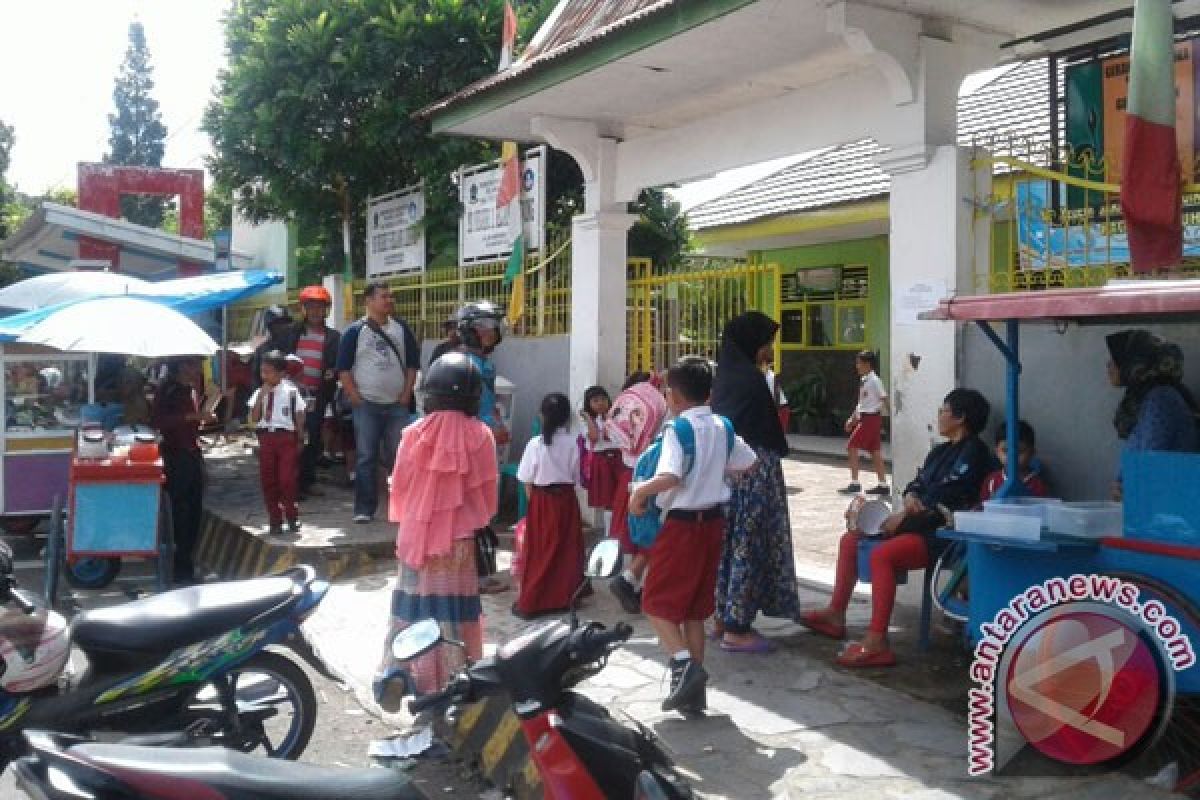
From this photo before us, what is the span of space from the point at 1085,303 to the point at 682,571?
189 centimetres

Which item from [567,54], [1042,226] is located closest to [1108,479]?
[1042,226]

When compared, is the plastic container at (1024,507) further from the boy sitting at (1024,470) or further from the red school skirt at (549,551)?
the red school skirt at (549,551)

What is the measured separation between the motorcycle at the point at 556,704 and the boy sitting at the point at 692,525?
6.07 feet

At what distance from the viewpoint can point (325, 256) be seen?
13.9 metres

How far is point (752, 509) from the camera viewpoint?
5.47 meters

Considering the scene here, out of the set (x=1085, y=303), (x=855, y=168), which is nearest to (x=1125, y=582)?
(x=1085, y=303)

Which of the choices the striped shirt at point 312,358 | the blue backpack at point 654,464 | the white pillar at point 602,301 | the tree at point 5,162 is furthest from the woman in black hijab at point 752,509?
the tree at point 5,162

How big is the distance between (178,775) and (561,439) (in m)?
4.21

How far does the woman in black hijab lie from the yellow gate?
2.01 metres

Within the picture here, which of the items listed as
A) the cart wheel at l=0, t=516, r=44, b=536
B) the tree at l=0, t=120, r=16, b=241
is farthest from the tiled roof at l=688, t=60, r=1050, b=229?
the tree at l=0, t=120, r=16, b=241

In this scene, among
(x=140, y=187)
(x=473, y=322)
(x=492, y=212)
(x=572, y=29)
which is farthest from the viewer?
(x=140, y=187)

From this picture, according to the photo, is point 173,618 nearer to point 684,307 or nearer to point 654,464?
point 654,464

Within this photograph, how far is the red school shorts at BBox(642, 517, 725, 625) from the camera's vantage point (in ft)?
15.1

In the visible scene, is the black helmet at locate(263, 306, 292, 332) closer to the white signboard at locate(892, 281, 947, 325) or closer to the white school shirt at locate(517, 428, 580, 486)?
the white school shirt at locate(517, 428, 580, 486)
